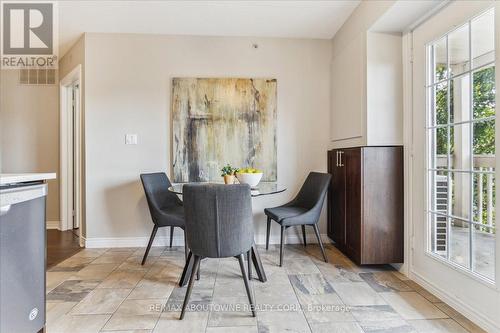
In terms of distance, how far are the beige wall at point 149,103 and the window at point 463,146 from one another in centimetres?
144

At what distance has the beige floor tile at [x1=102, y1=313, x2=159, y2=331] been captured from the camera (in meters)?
1.67

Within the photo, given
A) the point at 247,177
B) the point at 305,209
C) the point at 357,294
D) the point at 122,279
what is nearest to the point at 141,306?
the point at 122,279

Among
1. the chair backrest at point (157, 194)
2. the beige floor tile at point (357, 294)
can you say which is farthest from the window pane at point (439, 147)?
the chair backrest at point (157, 194)

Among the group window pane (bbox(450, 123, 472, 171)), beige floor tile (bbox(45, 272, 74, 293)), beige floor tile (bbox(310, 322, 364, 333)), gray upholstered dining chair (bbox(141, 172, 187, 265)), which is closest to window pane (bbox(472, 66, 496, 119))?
window pane (bbox(450, 123, 472, 171))

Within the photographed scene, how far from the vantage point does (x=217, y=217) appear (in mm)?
1741

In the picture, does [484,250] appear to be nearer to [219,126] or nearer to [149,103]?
[219,126]

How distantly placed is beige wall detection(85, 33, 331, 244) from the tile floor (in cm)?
70

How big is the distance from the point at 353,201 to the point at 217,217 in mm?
1433

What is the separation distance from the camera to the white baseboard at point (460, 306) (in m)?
1.61

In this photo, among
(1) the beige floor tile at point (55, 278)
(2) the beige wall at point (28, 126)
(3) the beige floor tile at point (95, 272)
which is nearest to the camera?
(1) the beige floor tile at point (55, 278)

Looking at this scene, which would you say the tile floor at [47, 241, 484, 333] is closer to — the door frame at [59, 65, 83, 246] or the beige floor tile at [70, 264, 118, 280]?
the beige floor tile at [70, 264, 118, 280]

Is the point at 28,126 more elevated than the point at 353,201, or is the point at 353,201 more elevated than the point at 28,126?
the point at 28,126

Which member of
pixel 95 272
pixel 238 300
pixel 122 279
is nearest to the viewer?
pixel 238 300

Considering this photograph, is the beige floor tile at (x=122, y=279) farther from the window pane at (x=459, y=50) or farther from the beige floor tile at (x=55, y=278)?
the window pane at (x=459, y=50)
